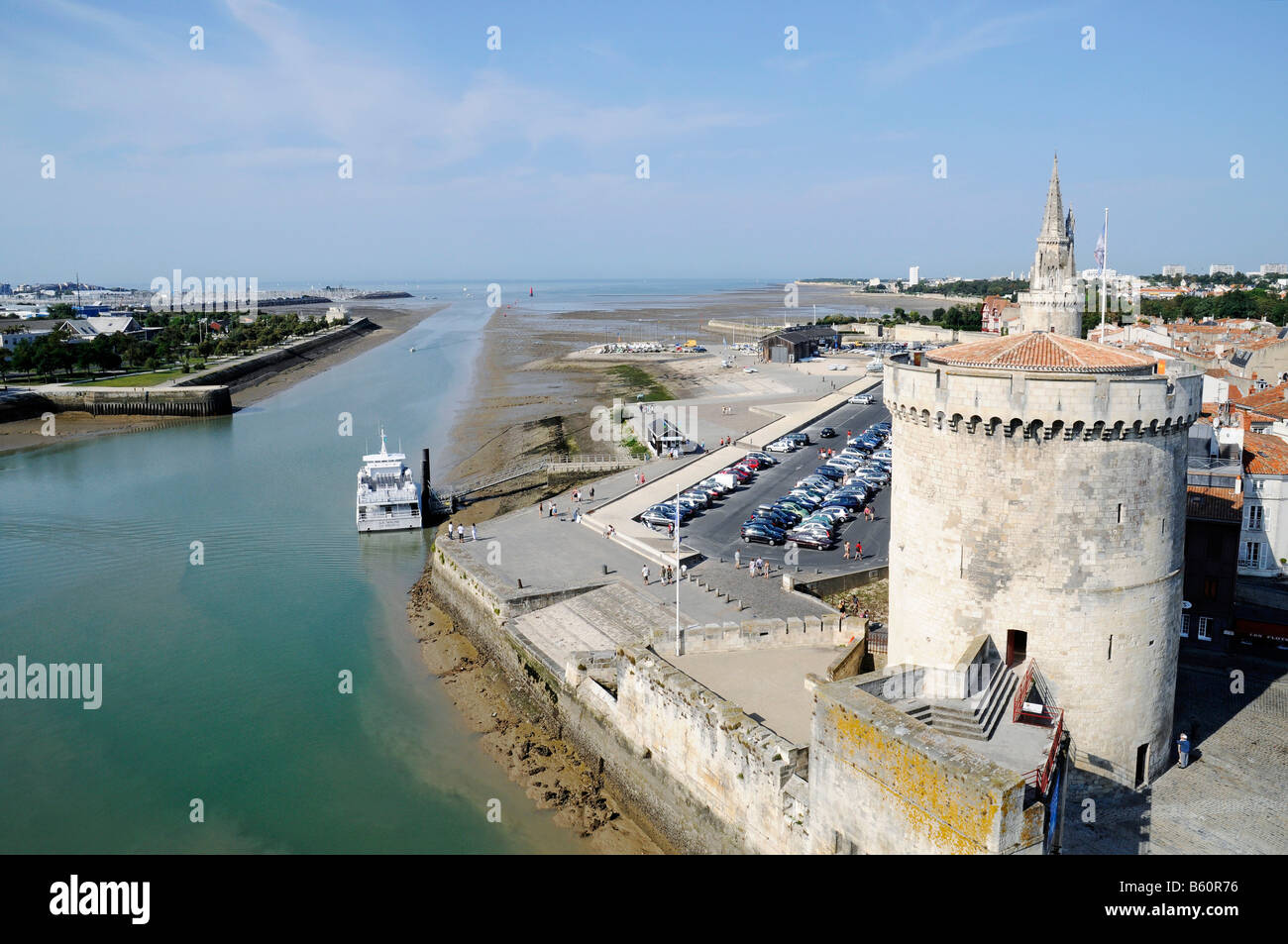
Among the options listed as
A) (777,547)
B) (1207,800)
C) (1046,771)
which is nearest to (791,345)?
(777,547)

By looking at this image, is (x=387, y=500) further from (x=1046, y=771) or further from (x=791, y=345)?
(x=791, y=345)

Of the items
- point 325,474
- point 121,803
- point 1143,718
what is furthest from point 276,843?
point 325,474

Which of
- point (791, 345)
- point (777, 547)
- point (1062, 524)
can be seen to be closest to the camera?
point (1062, 524)

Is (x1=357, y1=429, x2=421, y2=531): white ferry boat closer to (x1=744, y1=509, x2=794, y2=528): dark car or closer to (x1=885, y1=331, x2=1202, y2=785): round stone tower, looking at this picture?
(x1=744, y1=509, x2=794, y2=528): dark car

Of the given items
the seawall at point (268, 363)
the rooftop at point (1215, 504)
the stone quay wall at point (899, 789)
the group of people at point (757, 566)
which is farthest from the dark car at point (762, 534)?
the seawall at point (268, 363)

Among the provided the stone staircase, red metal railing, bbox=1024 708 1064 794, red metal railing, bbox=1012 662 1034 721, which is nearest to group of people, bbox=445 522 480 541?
the stone staircase

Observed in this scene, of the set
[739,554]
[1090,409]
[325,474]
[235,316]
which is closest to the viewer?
[1090,409]

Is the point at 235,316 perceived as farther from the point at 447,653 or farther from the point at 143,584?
the point at 447,653
